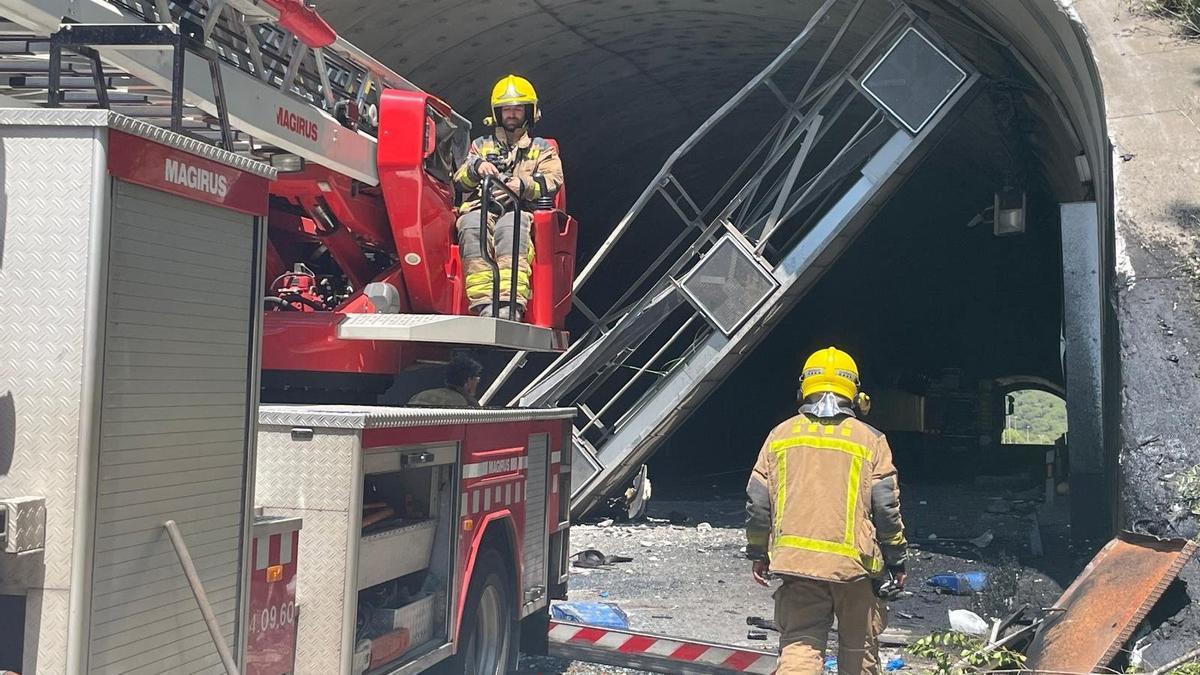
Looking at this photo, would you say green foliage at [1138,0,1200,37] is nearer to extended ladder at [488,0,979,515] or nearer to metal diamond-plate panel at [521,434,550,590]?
extended ladder at [488,0,979,515]

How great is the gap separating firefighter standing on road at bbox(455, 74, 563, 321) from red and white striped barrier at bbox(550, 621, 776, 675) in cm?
177

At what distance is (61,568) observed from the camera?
2.83 meters

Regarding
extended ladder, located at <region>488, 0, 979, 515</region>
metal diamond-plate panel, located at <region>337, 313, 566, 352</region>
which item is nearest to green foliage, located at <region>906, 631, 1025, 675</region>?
metal diamond-plate panel, located at <region>337, 313, 566, 352</region>

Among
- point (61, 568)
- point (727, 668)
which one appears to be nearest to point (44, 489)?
point (61, 568)

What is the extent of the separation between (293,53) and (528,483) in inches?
94.0

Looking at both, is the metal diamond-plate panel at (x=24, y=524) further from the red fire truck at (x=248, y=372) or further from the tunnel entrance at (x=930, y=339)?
the tunnel entrance at (x=930, y=339)

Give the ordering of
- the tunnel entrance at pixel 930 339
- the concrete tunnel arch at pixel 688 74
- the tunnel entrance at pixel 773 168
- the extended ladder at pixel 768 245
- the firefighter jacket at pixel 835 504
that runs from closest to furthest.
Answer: the firefighter jacket at pixel 835 504 < the concrete tunnel arch at pixel 688 74 < the tunnel entrance at pixel 773 168 < the extended ladder at pixel 768 245 < the tunnel entrance at pixel 930 339

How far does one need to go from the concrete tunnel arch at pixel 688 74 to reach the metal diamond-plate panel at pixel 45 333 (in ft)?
14.4

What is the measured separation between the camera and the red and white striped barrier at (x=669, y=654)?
6.02 m

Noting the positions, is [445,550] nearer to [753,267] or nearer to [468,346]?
[468,346]

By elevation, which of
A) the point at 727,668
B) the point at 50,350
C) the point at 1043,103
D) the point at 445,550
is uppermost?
the point at 1043,103

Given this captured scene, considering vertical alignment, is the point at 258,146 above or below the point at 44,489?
above

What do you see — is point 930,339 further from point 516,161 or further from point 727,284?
point 516,161

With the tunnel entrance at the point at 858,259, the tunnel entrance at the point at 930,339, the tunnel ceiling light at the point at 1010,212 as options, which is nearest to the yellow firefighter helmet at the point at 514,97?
the tunnel entrance at the point at 858,259
